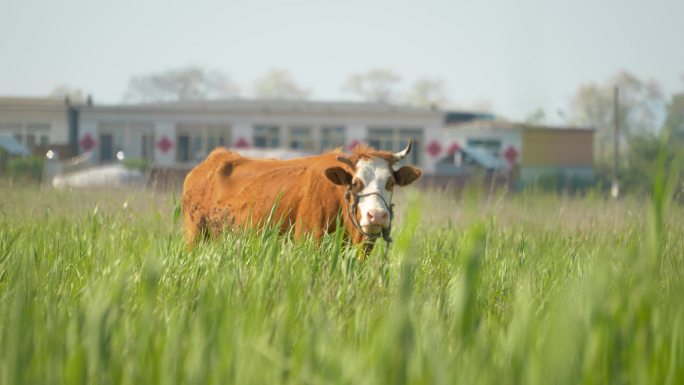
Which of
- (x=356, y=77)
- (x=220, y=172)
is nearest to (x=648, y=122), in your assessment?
(x=356, y=77)

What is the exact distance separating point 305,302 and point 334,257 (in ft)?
2.54

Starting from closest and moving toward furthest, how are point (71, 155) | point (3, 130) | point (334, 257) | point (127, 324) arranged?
point (127, 324), point (334, 257), point (71, 155), point (3, 130)

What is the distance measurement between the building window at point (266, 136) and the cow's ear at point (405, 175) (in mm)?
35605

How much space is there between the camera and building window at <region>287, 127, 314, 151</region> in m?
42.5

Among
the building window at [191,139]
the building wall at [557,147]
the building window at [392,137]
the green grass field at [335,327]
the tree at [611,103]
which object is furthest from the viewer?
the tree at [611,103]

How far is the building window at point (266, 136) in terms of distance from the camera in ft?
140

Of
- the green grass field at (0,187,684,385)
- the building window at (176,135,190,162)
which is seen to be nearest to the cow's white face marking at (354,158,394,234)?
the green grass field at (0,187,684,385)

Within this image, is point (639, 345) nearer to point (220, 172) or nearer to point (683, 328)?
point (683, 328)

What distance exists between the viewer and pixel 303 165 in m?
7.45

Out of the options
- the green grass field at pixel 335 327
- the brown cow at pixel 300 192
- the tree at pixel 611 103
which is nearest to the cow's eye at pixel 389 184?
the brown cow at pixel 300 192

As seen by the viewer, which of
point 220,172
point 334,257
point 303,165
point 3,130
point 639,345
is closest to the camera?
point 639,345

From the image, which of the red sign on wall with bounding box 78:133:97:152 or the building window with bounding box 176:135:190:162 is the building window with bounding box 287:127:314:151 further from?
the red sign on wall with bounding box 78:133:97:152

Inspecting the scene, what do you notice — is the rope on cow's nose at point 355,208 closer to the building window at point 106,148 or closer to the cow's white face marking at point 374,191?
the cow's white face marking at point 374,191

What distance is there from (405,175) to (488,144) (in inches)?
1531
